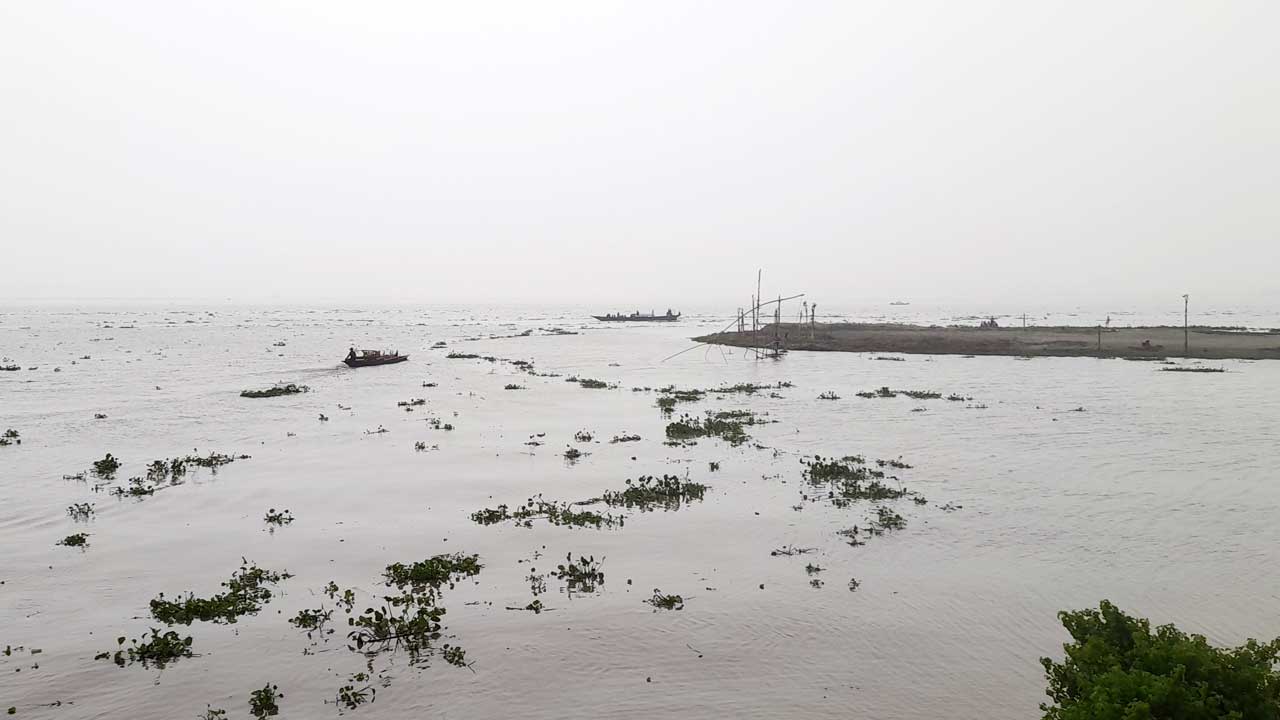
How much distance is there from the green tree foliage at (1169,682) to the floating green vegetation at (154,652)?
11036mm

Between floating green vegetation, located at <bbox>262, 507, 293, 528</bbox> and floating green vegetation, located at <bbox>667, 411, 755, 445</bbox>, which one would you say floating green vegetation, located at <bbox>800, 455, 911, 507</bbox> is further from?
floating green vegetation, located at <bbox>262, 507, 293, 528</bbox>

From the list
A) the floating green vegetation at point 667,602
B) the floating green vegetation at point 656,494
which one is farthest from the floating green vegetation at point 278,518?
the floating green vegetation at point 667,602

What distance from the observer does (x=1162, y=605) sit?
11.3 meters

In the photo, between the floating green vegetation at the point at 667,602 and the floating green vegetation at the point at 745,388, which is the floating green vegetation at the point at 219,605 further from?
the floating green vegetation at the point at 745,388

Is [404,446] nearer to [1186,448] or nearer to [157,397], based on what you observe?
[157,397]

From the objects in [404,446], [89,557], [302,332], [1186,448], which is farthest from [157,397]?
[302,332]

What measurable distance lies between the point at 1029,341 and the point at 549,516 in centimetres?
6267

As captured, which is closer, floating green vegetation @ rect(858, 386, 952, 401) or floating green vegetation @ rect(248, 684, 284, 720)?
floating green vegetation @ rect(248, 684, 284, 720)

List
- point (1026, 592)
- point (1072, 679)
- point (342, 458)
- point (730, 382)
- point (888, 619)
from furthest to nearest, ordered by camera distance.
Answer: point (730, 382)
point (342, 458)
point (1026, 592)
point (888, 619)
point (1072, 679)

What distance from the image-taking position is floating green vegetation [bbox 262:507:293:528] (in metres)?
15.6

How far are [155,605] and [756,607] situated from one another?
9903 mm

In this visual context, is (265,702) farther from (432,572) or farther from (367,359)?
(367,359)

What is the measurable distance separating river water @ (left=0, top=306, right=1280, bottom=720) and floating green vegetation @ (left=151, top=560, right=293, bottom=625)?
0.30 meters

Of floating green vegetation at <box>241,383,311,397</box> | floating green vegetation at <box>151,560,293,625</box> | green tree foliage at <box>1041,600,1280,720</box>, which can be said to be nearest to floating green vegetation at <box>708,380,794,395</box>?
floating green vegetation at <box>241,383,311,397</box>
